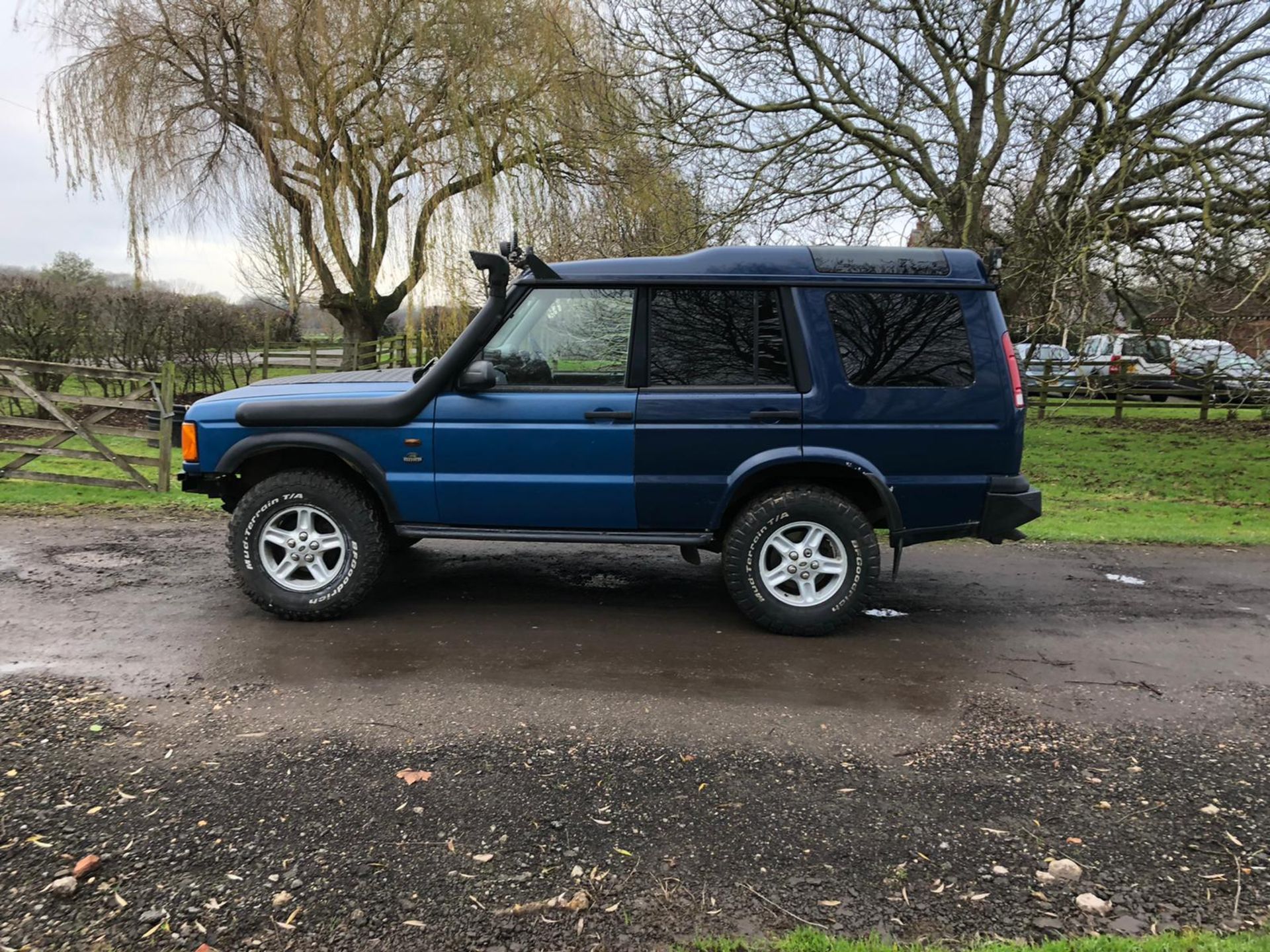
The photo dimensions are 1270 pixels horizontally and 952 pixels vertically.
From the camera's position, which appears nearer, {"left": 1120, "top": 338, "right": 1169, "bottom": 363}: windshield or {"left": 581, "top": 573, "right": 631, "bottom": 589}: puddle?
{"left": 581, "top": 573, "right": 631, "bottom": 589}: puddle

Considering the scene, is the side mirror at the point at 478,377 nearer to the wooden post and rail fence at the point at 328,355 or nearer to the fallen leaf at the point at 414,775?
the fallen leaf at the point at 414,775

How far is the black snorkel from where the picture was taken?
472 centimetres

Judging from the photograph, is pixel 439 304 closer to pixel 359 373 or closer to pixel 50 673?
pixel 359 373

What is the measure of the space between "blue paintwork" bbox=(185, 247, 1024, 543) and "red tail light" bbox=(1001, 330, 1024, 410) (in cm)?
4

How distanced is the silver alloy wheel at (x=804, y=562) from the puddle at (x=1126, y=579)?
2680 mm

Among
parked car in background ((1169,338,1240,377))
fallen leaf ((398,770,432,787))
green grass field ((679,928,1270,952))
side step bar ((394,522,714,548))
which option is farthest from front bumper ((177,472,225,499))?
parked car in background ((1169,338,1240,377))

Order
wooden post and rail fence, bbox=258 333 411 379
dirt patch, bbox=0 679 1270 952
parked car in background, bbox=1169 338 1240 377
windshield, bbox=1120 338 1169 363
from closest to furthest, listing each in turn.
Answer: dirt patch, bbox=0 679 1270 952 → parked car in background, bbox=1169 338 1240 377 → windshield, bbox=1120 338 1169 363 → wooden post and rail fence, bbox=258 333 411 379

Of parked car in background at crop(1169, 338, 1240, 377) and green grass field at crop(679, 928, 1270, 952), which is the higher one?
parked car in background at crop(1169, 338, 1240, 377)

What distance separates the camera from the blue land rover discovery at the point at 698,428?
468cm

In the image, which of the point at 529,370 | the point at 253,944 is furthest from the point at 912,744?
the point at 529,370

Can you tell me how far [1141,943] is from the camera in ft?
7.39

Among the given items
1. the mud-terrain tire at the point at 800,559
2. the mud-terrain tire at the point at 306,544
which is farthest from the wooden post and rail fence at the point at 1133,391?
the mud-terrain tire at the point at 306,544

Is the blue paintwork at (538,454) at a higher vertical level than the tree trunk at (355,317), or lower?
lower

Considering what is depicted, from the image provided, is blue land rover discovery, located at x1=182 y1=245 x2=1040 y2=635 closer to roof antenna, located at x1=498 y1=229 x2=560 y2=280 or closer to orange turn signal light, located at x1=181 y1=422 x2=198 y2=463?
roof antenna, located at x1=498 y1=229 x2=560 y2=280
